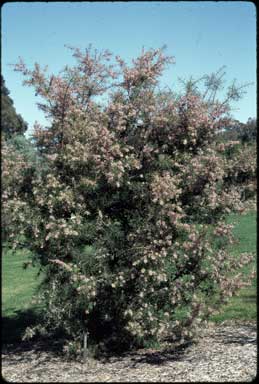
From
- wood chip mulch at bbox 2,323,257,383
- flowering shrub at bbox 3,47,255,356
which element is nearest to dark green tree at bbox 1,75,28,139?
flowering shrub at bbox 3,47,255,356

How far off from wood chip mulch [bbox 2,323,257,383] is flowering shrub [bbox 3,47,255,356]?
380 millimetres

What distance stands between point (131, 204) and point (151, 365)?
6.67 feet

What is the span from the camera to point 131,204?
6.55 meters

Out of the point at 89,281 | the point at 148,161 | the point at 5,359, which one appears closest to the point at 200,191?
the point at 148,161

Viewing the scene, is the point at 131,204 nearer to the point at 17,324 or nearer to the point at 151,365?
the point at 151,365

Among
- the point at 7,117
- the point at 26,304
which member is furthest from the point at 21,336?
the point at 7,117

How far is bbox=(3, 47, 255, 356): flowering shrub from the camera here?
5992mm

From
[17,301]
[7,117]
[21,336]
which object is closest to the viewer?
[7,117]

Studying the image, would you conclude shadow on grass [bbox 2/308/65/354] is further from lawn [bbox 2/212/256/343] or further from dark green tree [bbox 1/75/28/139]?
dark green tree [bbox 1/75/28/139]

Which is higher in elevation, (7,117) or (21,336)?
(7,117)

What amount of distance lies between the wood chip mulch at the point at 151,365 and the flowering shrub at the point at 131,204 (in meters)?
0.38

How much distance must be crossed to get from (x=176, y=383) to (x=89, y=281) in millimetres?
1490

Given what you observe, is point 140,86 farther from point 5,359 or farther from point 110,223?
point 5,359

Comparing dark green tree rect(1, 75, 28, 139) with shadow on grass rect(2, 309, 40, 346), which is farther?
shadow on grass rect(2, 309, 40, 346)
